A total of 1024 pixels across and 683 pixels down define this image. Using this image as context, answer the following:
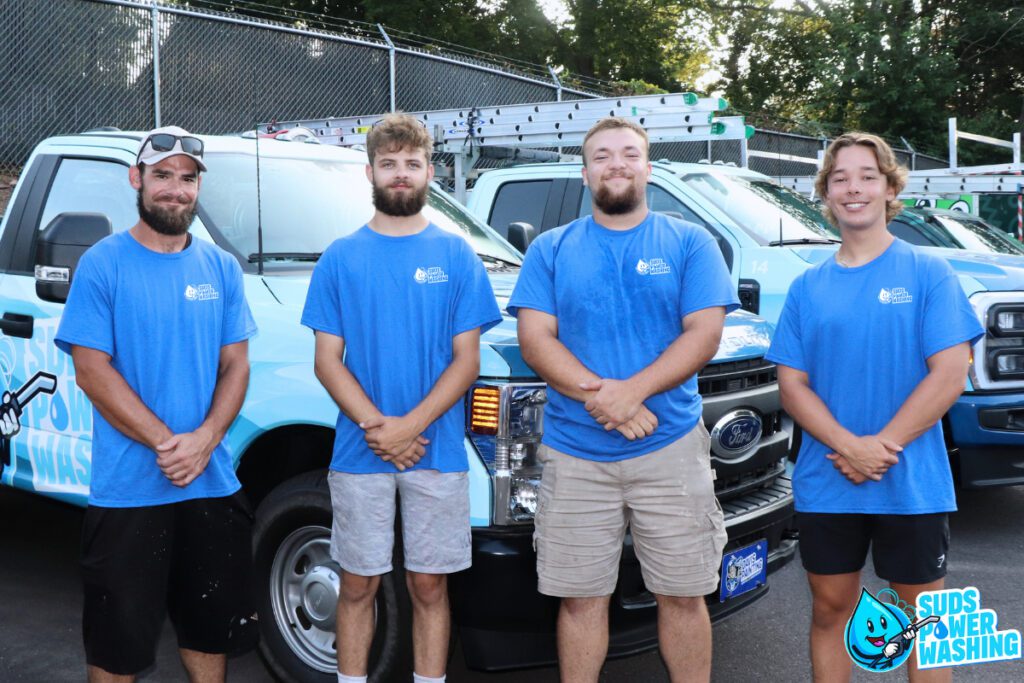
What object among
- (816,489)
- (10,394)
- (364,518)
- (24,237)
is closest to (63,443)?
(10,394)

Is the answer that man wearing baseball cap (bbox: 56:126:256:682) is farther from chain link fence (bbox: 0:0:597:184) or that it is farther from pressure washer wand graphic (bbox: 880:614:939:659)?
chain link fence (bbox: 0:0:597:184)

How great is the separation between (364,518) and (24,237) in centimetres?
249

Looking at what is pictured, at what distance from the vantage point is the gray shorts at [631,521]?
10.4ft

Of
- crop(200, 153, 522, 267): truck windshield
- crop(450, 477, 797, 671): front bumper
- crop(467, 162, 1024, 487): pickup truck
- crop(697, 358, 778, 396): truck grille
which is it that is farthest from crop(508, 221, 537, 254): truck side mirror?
crop(450, 477, 797, 671): front bumper

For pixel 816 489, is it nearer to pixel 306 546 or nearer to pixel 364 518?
pixel 364 518

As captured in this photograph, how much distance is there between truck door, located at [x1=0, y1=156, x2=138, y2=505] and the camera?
425 cm

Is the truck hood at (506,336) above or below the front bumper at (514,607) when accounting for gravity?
above

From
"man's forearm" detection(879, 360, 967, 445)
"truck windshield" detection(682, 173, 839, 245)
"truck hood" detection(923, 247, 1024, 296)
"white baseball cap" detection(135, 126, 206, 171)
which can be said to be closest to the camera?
"man's forearm" detection(879, 360, 967, 445)

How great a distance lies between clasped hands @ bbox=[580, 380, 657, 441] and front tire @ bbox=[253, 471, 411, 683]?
95 cm

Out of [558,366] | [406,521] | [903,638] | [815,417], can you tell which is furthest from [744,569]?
[406,521]

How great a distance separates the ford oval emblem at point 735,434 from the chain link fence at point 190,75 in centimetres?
588

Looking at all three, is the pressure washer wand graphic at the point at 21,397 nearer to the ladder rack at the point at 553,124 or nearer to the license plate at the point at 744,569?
the ladder rack at the point at 553,124

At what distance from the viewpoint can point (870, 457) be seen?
9.87ft

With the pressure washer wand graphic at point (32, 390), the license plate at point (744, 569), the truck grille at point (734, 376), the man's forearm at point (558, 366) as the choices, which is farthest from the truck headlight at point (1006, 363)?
the pressure washer wand graphic at point (32, 390)
